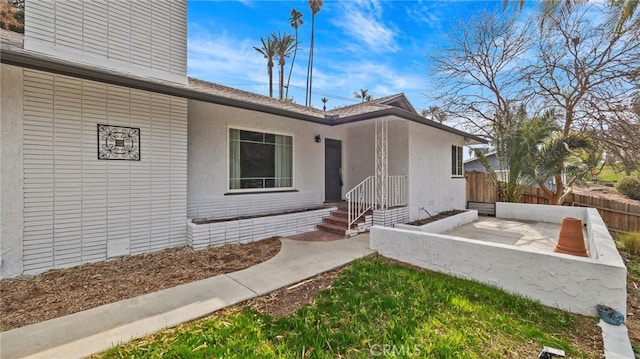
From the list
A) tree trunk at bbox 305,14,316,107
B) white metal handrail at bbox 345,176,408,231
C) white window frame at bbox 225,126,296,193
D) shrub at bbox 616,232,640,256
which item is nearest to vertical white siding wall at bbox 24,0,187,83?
white window frame at bbox 225,126,296,193

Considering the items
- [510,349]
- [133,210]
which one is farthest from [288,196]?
[510,349]

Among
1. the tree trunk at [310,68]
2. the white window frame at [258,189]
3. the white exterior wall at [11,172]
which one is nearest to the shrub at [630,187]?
the white window frame at [258,189]

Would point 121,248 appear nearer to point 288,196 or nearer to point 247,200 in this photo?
point 247,200

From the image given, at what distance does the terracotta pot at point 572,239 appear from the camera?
436cm

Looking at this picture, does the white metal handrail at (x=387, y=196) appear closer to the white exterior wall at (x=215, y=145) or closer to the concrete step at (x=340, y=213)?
the concrete step at (x=340, y=213)

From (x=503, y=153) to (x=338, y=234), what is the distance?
27.1ft

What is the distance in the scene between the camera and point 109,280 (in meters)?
4.07

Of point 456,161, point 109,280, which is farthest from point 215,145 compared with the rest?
point 456,161

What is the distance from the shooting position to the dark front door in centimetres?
913

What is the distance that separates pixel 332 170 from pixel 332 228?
111 inches

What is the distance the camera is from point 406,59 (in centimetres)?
1212

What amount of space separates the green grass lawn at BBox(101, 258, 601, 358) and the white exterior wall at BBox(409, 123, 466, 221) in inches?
177

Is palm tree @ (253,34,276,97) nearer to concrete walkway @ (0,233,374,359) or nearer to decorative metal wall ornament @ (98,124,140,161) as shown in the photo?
decorative metal wall ornament @ (98,124,140,161)

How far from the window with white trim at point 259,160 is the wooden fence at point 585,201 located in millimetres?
8708
